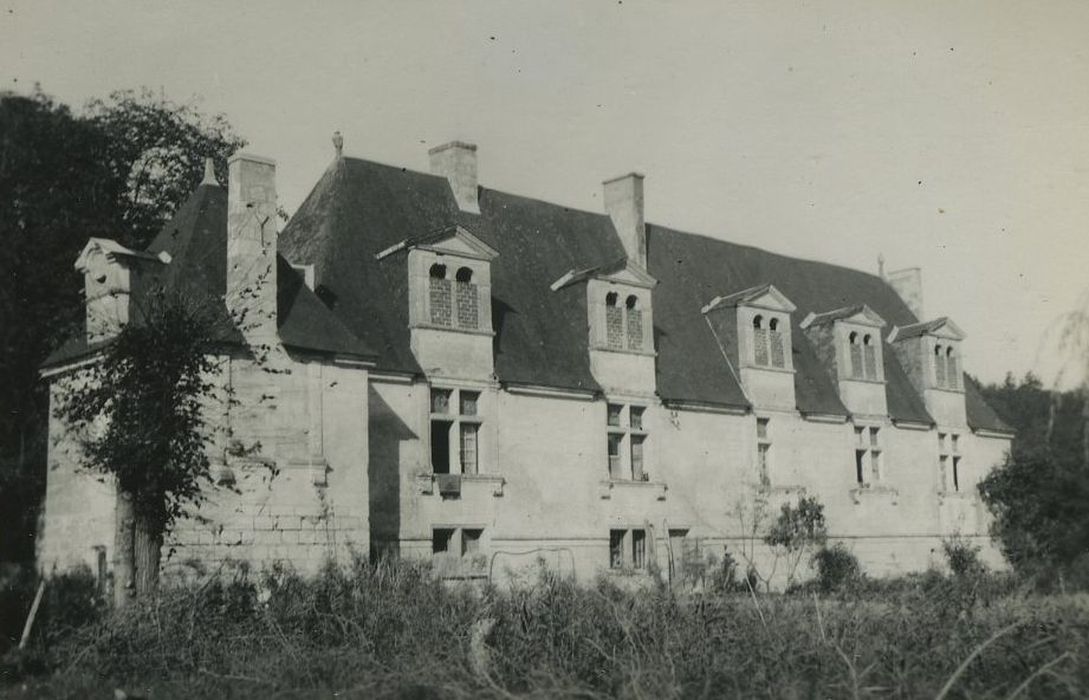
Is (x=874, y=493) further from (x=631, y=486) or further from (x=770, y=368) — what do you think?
(x=631, y=486)

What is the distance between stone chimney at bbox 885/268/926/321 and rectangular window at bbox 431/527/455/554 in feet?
65.3

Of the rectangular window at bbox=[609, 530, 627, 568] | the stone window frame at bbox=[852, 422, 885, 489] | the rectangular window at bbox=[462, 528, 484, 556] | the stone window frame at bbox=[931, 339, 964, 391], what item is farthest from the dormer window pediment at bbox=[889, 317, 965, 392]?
the rectangular window at bbox=[462, 528, 484, 556]

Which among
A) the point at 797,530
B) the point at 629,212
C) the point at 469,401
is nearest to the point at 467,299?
the point at 469,401

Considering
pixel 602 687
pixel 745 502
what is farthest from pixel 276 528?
pixel 745 502

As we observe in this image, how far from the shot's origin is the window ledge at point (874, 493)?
28766mm

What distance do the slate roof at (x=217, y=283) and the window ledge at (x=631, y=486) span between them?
614 cm

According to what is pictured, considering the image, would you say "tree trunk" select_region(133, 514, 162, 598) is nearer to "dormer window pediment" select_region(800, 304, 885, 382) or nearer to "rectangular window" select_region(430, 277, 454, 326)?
"rectangular window" select_region(430, 277, 454, 326)

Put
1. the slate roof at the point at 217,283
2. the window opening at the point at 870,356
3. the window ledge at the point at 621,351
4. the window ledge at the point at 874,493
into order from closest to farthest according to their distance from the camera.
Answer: the slate roof at the point at 217,283 < the window ledge at the point at 621,351 < the window ledge at the point at 874,493 < the window opening at the point at 870,356

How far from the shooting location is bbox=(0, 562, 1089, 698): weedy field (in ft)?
34.4

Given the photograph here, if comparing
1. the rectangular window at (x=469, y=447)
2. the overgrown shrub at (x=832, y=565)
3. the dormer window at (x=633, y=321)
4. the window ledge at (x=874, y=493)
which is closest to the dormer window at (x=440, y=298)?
the rectangular window at (x=469, y=447)

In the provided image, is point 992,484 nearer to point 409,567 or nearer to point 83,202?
point 409,567

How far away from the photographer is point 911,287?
119 ft

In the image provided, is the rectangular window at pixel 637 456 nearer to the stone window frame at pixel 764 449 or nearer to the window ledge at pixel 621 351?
the window ledge at pixel 621 351

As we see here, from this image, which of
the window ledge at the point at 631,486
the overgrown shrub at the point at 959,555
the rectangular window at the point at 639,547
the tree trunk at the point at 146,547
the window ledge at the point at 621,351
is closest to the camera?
the tree trunk at the point at 146,547
